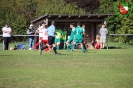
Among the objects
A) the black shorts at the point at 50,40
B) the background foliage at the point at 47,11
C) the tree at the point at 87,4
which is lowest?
the black shorts at the point at 50,40

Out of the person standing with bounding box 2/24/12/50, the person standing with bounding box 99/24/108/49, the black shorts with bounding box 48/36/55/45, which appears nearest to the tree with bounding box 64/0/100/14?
the person standing with bounding box 99/24/108/49

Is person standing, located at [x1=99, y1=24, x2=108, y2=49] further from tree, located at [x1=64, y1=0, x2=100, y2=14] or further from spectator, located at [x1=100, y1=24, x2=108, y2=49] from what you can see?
tree, located at [x1=64, y1=0, x2=100, y2=14]

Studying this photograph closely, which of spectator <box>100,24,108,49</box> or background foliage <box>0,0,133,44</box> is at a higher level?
background foliage <box>0,0,133,44</box>

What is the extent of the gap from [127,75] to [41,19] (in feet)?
93.5

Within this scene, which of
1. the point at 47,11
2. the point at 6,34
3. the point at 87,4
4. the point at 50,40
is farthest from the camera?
the point at 87,4

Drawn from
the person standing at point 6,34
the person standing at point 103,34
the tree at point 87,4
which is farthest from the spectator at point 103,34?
the tree at point 87,4

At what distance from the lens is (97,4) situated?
245 feet

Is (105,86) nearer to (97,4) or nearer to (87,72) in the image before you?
(87,72)

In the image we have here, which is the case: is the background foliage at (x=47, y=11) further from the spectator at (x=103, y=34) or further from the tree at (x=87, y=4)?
the spectator at (x=103, y=34)

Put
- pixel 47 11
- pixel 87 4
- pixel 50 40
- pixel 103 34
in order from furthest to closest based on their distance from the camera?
pixel 87 4, pixel 47 11, pixel 103 34, pixel 50 40

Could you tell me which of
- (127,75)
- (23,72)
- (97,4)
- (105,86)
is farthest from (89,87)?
(97,4)

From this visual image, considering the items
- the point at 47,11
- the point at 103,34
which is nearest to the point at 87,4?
the point at 47,11

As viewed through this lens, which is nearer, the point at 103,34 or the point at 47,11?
the point at 103,34

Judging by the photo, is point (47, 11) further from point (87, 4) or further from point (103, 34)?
point (103, 34)
